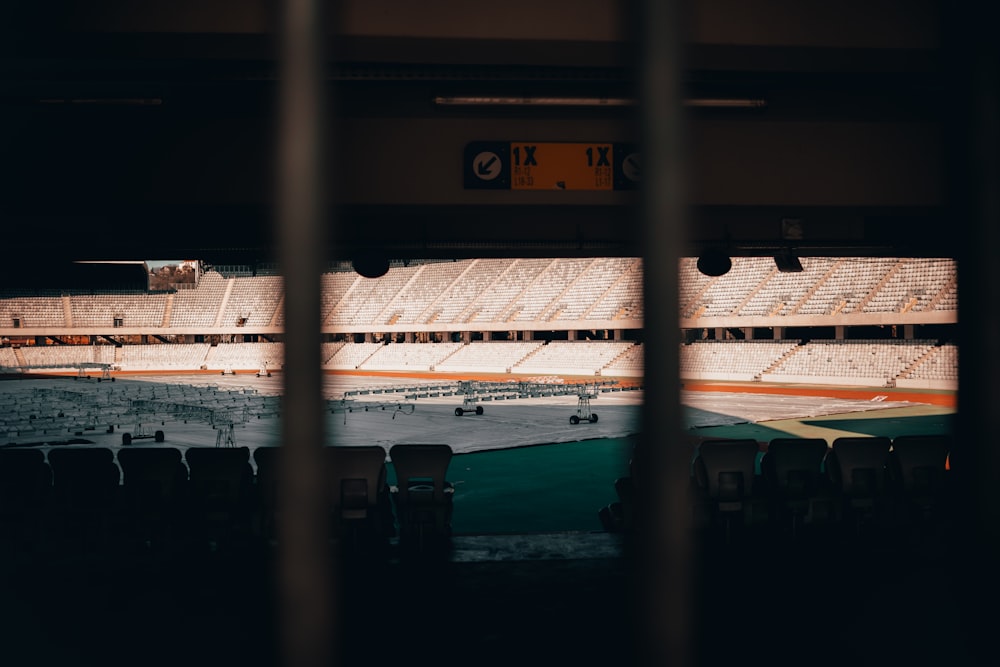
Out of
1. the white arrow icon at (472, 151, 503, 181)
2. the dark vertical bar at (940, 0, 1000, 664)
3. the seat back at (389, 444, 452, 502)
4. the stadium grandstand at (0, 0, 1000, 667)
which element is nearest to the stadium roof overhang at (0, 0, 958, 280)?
the stadium grandstand at (0, 0, 1000, 667)

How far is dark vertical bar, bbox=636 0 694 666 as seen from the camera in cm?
271

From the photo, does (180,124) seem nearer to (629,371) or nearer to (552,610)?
(552,610)

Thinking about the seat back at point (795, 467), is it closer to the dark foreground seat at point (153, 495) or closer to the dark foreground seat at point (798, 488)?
the dark foreground seat at point (798, 488)

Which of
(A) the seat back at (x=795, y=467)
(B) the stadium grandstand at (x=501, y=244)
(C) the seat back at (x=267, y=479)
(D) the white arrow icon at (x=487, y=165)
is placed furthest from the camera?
(D) the white arrow icon at (x=487, y=165)

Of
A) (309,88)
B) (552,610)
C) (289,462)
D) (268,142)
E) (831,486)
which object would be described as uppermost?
(268,142)

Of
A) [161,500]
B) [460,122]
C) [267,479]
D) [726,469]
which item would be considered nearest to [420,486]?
[267,479]

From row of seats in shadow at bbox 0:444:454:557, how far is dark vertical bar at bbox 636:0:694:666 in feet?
12.1

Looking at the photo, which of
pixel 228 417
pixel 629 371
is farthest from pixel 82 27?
pixel 629 371

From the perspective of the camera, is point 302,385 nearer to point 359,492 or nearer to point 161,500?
point 359,492

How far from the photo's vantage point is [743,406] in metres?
26.7

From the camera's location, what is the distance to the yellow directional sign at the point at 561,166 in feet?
21.3

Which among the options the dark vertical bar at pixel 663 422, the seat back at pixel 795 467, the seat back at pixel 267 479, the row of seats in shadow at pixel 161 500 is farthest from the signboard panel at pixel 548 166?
the dark vertical bar at pixel 663 422

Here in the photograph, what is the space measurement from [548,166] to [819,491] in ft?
12.6

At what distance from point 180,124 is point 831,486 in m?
6.72
